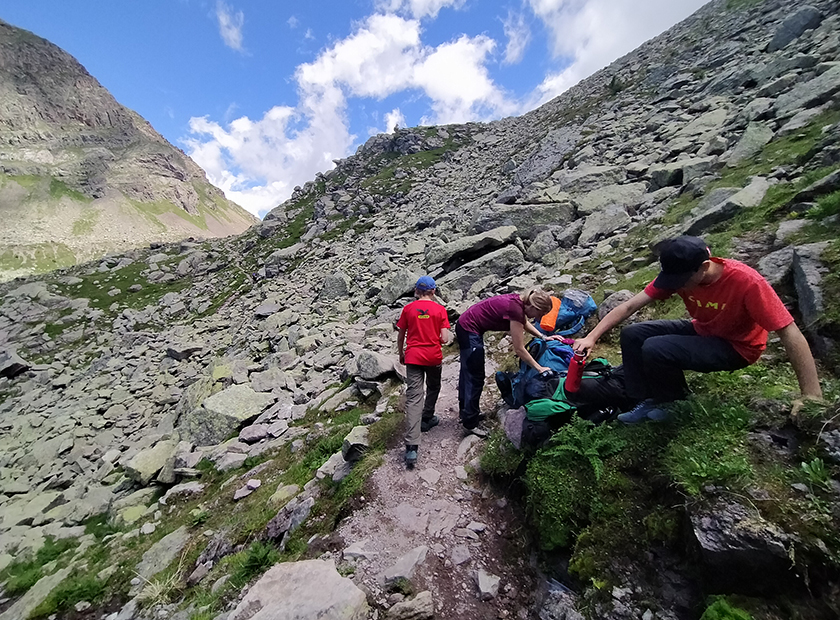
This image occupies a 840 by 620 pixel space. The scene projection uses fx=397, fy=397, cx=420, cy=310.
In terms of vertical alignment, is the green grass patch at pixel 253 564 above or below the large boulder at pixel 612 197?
below

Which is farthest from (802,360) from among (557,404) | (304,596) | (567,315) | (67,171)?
(67,171)

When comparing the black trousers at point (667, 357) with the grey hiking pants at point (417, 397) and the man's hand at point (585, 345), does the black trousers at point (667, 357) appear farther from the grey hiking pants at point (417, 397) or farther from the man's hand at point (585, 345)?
the grey hiking pants at point (417, 397)

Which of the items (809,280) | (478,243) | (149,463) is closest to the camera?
(809,280)

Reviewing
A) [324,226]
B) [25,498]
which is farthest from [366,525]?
[324,226]

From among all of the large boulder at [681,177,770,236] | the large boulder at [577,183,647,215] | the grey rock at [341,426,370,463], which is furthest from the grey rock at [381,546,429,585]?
the large boulder at [577,183,647,215]

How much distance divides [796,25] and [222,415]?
1325 inches

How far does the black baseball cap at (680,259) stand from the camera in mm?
4070

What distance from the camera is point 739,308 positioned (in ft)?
13.5

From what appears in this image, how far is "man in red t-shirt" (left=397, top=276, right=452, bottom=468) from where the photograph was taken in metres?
7.33

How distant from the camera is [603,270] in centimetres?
1136

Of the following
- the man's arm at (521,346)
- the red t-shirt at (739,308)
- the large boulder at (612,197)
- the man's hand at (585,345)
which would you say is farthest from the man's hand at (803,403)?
the large boulder at (612,197)

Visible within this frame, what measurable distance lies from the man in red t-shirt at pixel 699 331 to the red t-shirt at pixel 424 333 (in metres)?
3.08

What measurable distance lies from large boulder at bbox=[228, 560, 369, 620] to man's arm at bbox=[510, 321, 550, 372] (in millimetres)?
3683

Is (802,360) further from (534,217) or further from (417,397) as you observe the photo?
(534,217)
